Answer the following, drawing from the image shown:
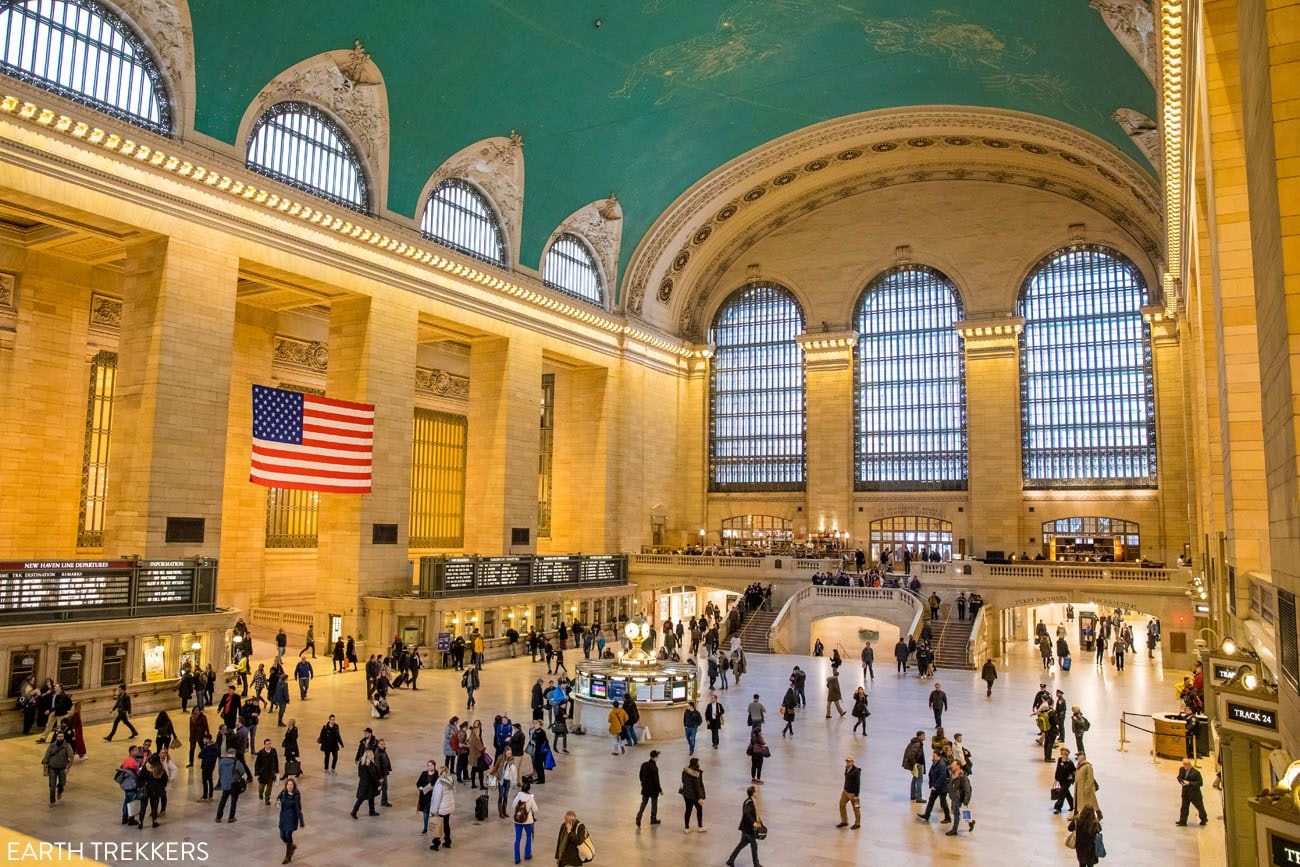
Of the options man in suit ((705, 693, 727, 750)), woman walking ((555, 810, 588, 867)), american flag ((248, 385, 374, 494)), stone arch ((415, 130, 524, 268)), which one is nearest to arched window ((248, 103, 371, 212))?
stone arch ((415, 130, 524, 268))

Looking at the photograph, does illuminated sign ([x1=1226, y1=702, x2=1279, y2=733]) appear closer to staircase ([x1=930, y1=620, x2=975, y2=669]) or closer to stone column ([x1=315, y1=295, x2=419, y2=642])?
staircase ([x1=930, y1=620, x2=975, y2=669])

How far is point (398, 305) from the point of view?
2666cm

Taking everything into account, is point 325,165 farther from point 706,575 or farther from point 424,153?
point 706,575

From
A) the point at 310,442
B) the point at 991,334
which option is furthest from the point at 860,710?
the point at 991,334

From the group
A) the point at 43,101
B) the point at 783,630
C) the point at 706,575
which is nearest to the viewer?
the point at 43,101

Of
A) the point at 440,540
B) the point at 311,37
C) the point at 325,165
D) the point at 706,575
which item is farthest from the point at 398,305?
the point at 706,575

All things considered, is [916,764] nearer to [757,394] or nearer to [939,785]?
[939,785]

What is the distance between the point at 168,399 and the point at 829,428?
2688 cm

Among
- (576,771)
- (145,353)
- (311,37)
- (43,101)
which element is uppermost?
(311,37)

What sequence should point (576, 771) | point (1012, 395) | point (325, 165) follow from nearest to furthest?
point (576, 771), point (325, 165), point (1012, 395)

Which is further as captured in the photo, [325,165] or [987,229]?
[987,229]

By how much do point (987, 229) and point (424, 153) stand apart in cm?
2322

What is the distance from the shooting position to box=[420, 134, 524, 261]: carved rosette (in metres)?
28.2

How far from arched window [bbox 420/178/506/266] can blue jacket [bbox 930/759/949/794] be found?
22.1 meters
